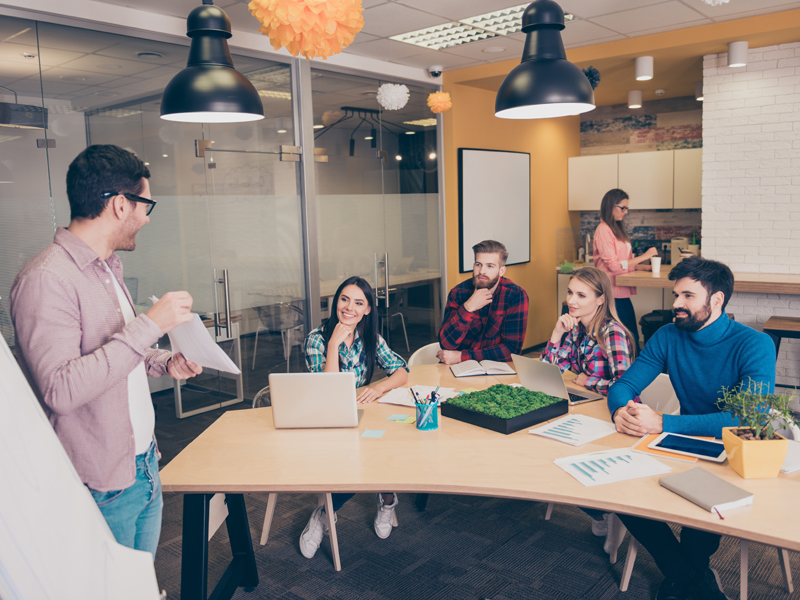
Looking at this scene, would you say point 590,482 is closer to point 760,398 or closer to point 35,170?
point 760,398

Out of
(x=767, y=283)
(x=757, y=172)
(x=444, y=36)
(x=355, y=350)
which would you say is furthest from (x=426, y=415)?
(x=757, y=172)

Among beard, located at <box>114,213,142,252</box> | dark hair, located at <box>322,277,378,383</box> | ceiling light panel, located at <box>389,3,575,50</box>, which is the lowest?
dark hair, located at <box>322,277,378,383</box>

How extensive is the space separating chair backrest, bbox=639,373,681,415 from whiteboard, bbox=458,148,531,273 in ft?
11.0

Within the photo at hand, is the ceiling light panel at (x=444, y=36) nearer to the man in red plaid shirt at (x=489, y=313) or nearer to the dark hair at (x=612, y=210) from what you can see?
the man in red plaid shirt at (x=489, y=313)

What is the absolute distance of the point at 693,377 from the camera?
7.43 ft

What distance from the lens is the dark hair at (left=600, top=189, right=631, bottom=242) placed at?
557 centimetres

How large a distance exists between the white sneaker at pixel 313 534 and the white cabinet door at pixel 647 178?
216 inches

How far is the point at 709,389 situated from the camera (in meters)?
2.22

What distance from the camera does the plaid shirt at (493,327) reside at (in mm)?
3341

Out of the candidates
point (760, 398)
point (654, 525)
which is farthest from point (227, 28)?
point (654, 525)

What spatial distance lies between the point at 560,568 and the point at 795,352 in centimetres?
341

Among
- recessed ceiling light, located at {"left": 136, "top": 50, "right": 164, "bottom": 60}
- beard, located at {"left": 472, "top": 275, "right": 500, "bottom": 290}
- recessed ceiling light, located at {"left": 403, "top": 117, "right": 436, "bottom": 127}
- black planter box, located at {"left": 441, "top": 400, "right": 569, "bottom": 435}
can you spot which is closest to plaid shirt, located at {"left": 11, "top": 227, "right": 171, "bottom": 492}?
black planter box, located at {"left": 441, "top": 400, "right": 569, "bottom": 435}

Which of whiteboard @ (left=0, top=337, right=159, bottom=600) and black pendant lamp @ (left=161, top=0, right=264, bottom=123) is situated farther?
black pendant lamp @ (left=161, top=0, right=264, bottom=123)

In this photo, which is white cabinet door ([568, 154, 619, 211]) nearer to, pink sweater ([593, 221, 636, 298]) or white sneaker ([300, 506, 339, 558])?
pink sweater ([593, 221, 636, 298])
